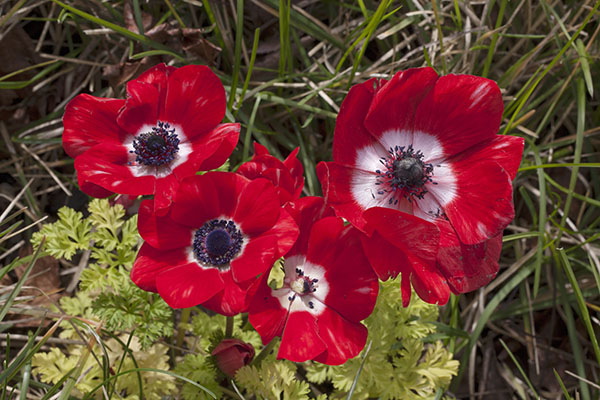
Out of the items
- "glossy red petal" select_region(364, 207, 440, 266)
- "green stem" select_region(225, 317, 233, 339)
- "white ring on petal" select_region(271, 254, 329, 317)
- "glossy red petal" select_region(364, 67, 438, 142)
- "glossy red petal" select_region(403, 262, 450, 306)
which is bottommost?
"green stem" select_region(225, 317, 233, 339)

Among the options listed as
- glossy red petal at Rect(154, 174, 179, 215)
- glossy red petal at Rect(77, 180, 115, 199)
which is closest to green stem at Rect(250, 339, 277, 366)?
glossy red petal at Rect(154, 174, 179, 215)

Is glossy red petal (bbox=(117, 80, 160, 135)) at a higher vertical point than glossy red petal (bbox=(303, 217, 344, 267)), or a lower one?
higher

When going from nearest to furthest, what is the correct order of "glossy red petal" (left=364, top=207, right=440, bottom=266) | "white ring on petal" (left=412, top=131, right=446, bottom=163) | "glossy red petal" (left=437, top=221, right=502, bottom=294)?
"glossy red petal" (left=364, top=207, right=440, bottom=266) → "glossy red petal" (left=437, top=221, right=502, bottom=294) → "white ring on petal" (left=412, top=131, right=446, bottom=163)

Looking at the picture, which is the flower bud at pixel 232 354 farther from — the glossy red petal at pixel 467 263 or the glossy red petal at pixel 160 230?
the glossy red petal at pixel 467 263

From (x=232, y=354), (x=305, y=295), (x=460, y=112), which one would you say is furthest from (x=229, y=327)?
(x=460, y=112)

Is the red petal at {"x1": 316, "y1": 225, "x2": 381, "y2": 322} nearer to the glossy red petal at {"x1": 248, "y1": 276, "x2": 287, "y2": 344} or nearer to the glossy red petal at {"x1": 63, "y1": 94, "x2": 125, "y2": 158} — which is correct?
the glossy red petal at {"x1": 248, "y1": 276, "x2": 287, "y2": 344}

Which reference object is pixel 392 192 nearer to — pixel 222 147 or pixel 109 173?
pixel 222 147
